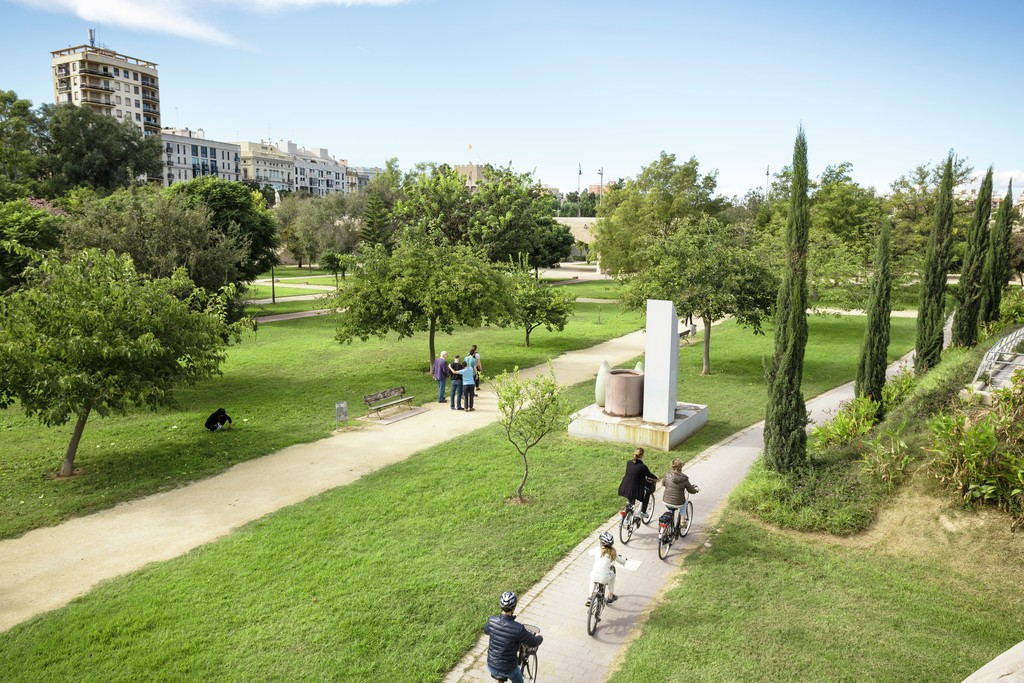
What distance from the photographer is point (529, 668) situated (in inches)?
289

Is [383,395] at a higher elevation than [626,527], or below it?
higher

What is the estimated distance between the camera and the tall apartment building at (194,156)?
4471 inches

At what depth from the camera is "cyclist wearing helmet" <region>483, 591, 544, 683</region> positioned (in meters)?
6.79

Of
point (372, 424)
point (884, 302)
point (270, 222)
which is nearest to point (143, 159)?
point (270, 222)

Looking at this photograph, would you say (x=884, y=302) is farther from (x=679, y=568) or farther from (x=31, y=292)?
(x=31, y=292)

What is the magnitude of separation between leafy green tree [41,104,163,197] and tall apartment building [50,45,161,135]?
39.1m

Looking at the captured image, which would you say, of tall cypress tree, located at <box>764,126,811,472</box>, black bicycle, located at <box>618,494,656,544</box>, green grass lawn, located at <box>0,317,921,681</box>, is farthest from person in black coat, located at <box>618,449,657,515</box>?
tall cypress tree, located at <box>764,126,811,472</box>

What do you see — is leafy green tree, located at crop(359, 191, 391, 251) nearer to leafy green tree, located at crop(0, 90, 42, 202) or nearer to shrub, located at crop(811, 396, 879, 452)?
leafy green tree, located at crop(0, 90, 42, 202)

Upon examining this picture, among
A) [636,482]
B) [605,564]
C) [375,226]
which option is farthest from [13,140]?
[605,564]

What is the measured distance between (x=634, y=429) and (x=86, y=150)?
59.7 metres

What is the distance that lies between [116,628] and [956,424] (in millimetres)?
12161

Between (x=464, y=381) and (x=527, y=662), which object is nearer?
(x=527, y=662)

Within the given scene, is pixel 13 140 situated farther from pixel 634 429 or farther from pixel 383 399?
pixel 634 429

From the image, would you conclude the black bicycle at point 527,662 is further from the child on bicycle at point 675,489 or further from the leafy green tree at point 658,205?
the leafy green tree at point 658,205
